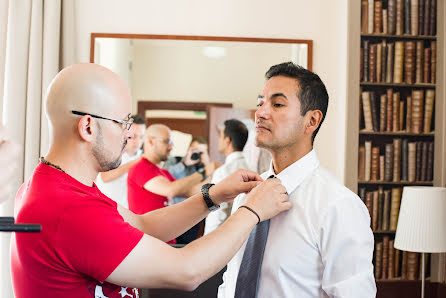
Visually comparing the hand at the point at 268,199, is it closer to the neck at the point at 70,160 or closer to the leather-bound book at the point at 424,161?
the neck at the point at 70,160

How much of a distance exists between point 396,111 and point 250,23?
1.15 metres

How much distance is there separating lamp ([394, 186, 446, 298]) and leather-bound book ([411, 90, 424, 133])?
633mm

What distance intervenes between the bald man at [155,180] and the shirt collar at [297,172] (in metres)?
1.67

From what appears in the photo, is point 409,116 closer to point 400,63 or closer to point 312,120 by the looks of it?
point 400,63

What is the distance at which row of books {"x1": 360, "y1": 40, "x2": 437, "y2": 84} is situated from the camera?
10.9ft

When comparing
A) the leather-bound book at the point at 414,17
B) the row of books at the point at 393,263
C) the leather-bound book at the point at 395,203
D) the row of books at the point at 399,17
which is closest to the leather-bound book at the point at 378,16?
the row of books at the point at 399,17

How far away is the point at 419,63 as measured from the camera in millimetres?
3350

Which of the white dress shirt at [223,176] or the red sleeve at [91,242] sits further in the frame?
the white dress shirt at [223,176]

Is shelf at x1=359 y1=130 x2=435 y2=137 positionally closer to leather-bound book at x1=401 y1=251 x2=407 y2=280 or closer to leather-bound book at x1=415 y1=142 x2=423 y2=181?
leather-bound book at x1=415 y1=142 x2=423 y2=181

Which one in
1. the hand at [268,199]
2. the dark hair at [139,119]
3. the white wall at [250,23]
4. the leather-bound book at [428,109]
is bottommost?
the hand at [268,199]

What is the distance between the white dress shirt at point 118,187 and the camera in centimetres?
339

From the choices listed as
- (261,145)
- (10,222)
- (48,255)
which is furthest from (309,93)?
(10,222)

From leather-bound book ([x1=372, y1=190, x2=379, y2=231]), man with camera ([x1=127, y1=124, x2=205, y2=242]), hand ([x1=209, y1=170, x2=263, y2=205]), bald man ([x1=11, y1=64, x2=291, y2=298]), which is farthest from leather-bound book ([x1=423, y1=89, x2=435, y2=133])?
bald man ([x1=11, y1=64, x2=291, y2=298])

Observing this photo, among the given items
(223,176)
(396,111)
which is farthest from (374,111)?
(223,176)
